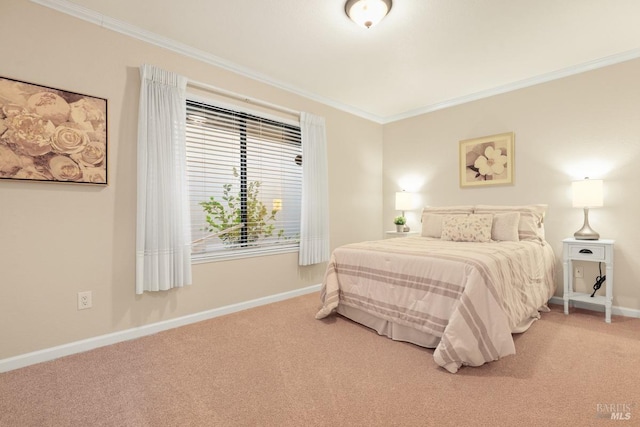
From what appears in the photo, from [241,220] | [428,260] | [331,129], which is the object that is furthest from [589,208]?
[241,220]

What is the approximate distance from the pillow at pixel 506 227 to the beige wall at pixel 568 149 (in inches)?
23.1

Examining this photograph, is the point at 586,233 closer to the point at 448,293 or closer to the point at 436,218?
the point at 436,218

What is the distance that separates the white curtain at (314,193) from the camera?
3635 mm

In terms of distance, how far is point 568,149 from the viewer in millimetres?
3230

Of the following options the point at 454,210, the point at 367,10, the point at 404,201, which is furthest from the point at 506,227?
the point at 367,10

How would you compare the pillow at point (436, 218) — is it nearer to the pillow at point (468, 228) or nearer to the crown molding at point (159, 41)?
the pillow at point (468, 228)

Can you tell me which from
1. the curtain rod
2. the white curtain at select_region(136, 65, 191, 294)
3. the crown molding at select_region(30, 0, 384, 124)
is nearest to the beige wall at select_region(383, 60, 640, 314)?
the crown molding at select_region(30, 0, 384, 124)

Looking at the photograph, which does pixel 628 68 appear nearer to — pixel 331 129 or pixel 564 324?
pixel 564 324

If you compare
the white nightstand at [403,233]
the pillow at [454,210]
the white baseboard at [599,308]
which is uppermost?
the pillow at [454,210]

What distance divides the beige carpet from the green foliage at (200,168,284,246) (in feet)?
3.38

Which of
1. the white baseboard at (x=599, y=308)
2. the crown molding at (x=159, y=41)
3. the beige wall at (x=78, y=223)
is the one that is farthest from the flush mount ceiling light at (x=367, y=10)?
the white baseboard at (x=599, y=308)

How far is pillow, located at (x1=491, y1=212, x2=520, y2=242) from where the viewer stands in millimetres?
3064

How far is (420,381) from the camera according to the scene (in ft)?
5.83

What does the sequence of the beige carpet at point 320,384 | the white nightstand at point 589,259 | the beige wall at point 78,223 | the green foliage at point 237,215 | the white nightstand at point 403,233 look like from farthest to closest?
the white nightstand at point 403,233 < the green foliage at point 237,215 < the white nightstand at point 589,259 < the beige wall at point 78,223 < the beige carpet at point 320,384
